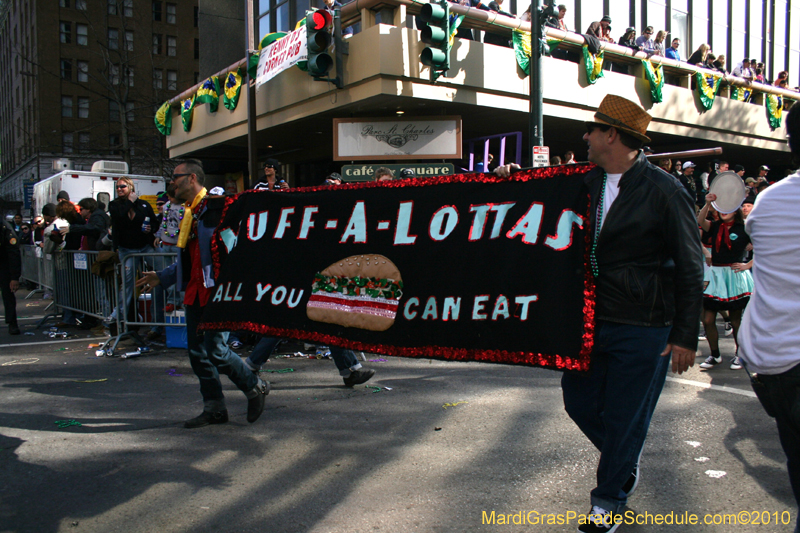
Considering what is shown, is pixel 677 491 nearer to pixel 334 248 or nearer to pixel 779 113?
pixel 334 248

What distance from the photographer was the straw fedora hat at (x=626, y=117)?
2.83m

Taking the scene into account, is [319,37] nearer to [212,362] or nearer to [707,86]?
[212,362]

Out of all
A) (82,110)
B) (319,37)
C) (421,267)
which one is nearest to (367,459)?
(421,267)

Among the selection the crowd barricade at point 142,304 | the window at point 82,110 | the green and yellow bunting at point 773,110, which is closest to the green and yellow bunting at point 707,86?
the green and yellow bunting at point 773,110

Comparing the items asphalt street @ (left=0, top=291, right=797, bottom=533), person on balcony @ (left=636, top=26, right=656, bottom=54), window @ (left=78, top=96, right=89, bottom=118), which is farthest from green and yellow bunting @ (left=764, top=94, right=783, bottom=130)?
window @ (left=78, top=96, right=89, bottom=118)

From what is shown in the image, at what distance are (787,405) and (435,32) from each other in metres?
9.34

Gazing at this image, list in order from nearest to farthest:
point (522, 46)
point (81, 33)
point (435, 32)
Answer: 1. point (435, 32)
2. point (522, 46)
3. point (81, 33)

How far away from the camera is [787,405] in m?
2.21

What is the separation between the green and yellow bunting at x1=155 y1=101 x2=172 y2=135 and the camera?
2233 cm

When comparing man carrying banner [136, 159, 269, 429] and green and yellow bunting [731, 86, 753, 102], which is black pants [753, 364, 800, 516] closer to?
man carrying banner [136, 159, 269, 429]

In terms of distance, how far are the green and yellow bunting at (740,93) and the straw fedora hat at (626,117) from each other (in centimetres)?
2055

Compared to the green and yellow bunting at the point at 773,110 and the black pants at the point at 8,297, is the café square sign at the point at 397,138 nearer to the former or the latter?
the black pants at the point at 8,297

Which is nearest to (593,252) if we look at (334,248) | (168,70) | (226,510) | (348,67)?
(334,248)

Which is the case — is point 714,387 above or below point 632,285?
below
